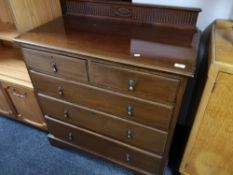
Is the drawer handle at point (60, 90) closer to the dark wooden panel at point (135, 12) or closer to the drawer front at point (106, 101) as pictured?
the drawer front at point (106, 101)

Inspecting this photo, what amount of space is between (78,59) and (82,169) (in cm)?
89

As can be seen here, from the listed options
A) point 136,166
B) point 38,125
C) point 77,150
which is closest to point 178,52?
point 136,166

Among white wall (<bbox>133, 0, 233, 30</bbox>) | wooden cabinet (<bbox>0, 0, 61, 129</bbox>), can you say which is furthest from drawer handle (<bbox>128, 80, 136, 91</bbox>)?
wooden cabinet (<bbox>0, 0, 61, 129</bbox>)

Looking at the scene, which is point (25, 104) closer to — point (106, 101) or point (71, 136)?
point (71, 136)

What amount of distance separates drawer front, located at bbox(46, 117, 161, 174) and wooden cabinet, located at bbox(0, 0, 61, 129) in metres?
0.26

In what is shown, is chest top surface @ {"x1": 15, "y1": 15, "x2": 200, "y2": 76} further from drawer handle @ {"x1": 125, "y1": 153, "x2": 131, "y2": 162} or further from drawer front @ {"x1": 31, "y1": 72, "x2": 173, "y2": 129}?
drawer handle @ {"x1": 125, "y1": 153, "x2": 131, "y2": 162}

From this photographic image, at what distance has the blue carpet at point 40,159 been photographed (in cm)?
144

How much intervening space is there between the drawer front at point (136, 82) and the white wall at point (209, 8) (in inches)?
23.8

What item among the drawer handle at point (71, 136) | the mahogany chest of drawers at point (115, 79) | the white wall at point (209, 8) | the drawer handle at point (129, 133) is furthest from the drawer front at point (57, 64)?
the white wall at point (209, 8)

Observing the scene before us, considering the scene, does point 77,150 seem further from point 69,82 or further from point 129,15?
point 129,15

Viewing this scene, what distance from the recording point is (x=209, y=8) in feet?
3.76

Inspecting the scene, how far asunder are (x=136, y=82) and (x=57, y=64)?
0.43 m

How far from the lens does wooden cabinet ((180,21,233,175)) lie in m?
0.80

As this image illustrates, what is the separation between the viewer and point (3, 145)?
1634mm
